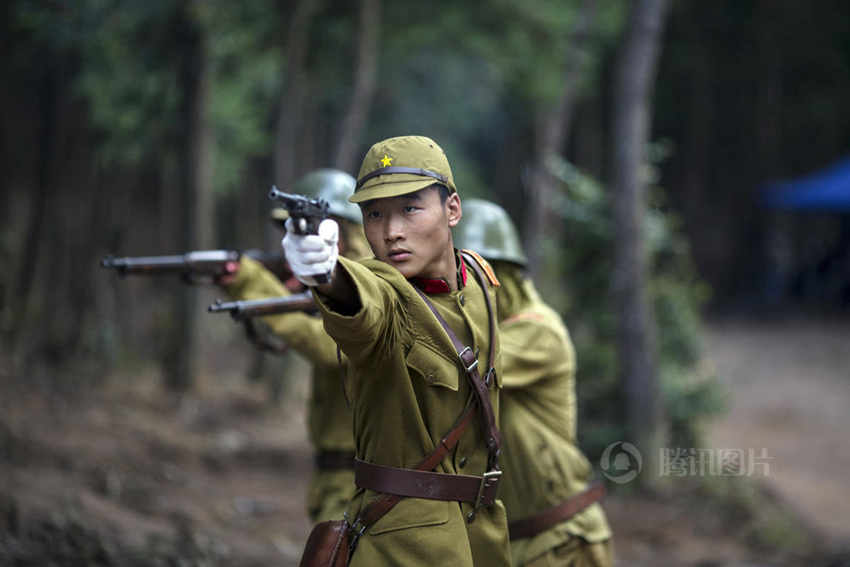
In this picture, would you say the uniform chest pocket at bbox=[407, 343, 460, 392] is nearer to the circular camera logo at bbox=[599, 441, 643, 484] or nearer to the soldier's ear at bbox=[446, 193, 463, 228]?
the soldier's ear at bbox=[446, 193, 463, 228]

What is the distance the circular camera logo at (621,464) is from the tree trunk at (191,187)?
4805 millimetres

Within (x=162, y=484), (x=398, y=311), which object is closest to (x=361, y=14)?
(x=162, y=484)

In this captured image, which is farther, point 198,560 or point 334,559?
point 198,560

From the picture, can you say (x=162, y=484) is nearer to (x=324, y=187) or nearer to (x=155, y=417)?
(x=155, y=417)

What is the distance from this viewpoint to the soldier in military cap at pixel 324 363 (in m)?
4.20

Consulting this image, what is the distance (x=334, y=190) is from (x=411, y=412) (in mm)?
2315

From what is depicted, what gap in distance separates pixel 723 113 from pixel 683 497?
671 inches

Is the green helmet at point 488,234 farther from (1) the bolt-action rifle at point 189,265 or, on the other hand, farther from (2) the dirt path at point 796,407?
(2) the dirt path at point 796,407

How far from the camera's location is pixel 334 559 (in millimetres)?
2789

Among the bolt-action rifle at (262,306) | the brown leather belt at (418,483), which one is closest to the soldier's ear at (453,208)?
the brown leather belt at (418,483)

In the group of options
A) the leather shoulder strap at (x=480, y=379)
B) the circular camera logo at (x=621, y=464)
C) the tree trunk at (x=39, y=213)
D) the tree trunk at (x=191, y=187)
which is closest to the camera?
the leather shoulder strap at (x=480, y=379)

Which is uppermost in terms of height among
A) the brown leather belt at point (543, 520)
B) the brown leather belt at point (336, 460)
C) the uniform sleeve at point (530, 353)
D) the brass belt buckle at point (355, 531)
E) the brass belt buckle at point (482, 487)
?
the uniform sleeve at point (530, 353)

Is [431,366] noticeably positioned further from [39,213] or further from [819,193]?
[819,193]

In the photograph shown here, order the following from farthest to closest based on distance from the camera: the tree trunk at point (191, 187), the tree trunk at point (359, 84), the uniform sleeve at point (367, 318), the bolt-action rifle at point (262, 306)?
the tree trunk at point (359, 84), the tree trunk at point (191, 187), the bolt-action rifle at point (262, 306), the uniform sleeve at point (367, 318)
